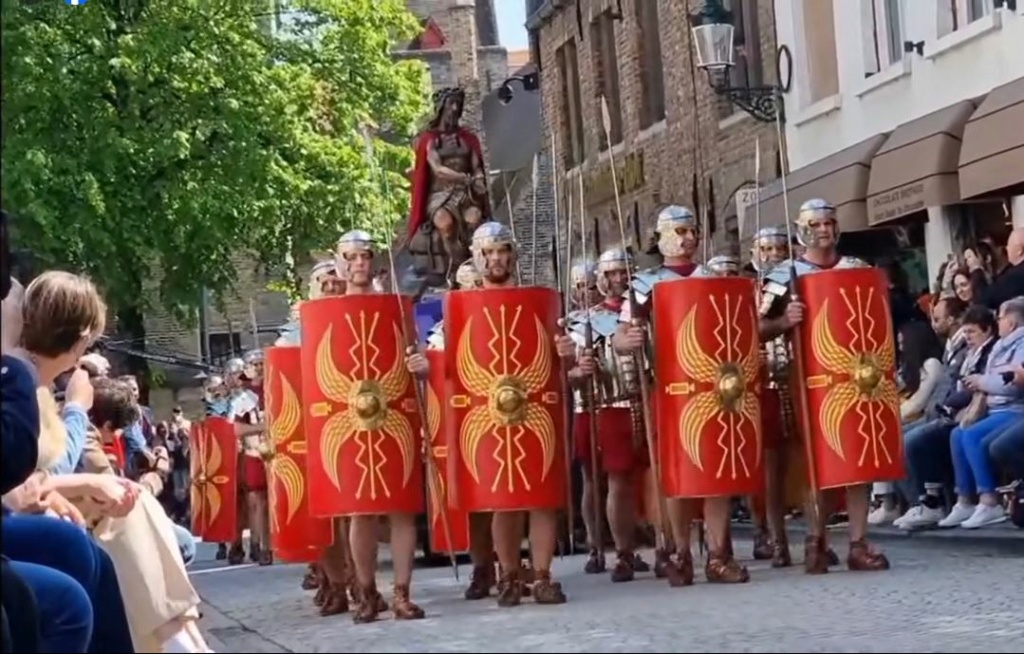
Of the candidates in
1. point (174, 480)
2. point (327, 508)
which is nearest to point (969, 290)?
point (327, 508)

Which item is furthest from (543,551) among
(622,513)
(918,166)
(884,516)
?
(918,166)

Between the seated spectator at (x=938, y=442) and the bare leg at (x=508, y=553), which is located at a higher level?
the seated spectator at (x=938, y=442)

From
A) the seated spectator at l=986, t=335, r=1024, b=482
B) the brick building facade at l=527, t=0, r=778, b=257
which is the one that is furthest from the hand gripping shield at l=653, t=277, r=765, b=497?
the brick building facade at l=527, t=0, r=778, b=257

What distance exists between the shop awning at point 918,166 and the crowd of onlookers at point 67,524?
1217cm

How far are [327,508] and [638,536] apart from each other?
4.14m

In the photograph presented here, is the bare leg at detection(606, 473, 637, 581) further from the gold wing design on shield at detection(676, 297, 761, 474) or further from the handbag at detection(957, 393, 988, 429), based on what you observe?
the handbag at detection(957, 393, 988, 429)

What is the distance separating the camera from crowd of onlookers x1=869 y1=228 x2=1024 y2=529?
14.2m

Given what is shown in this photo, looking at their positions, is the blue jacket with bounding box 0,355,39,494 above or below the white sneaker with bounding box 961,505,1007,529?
above

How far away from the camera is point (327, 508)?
1141 cm

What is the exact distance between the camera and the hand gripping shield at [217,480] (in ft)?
65.7

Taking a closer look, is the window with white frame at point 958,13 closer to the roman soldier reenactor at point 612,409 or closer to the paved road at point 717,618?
the paved road at point 717,618

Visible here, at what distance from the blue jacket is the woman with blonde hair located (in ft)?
2.76

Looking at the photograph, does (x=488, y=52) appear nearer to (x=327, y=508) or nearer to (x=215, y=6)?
(x=215, y=6)

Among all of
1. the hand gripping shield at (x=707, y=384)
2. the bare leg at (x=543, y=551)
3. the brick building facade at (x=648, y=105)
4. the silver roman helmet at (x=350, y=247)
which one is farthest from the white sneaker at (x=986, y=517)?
the brick building facade at (x=648, y=105)
